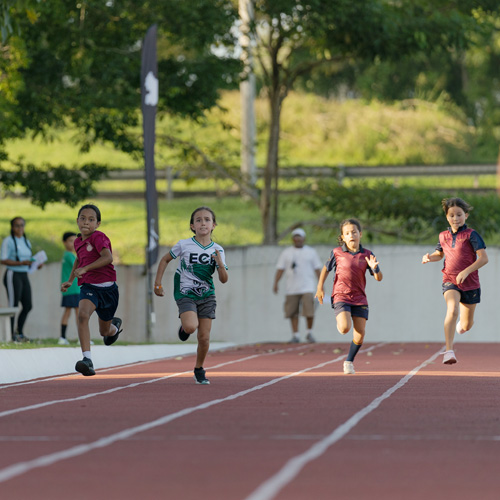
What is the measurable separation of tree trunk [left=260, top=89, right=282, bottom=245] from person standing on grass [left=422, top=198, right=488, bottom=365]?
13.6 metres

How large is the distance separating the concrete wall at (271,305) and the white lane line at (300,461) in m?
14.8

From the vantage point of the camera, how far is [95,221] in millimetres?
12320

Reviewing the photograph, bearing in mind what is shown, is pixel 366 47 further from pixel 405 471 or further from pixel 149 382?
pixel 405 471

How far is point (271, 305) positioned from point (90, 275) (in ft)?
41.5

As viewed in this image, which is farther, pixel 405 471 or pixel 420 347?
pixel 420 347

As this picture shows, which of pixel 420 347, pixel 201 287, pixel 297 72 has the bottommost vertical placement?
pixel 420 347

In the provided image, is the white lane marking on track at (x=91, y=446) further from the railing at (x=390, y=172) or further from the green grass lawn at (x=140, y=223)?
the railing at (x=390, y=172)

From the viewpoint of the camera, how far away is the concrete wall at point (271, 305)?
2469cm

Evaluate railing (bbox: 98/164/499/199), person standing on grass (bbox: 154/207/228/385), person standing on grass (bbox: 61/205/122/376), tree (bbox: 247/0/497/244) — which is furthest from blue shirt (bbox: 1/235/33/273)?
railing (bbox: 98/164/499/199)

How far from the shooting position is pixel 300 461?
6.73 meters

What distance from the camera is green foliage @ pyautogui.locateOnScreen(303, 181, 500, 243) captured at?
26547 millimetres

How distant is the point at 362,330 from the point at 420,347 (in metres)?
7.76

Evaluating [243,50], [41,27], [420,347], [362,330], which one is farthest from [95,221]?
[243,50]

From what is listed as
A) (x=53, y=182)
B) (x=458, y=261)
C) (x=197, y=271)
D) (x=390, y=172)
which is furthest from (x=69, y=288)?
(x=390, y=172)
